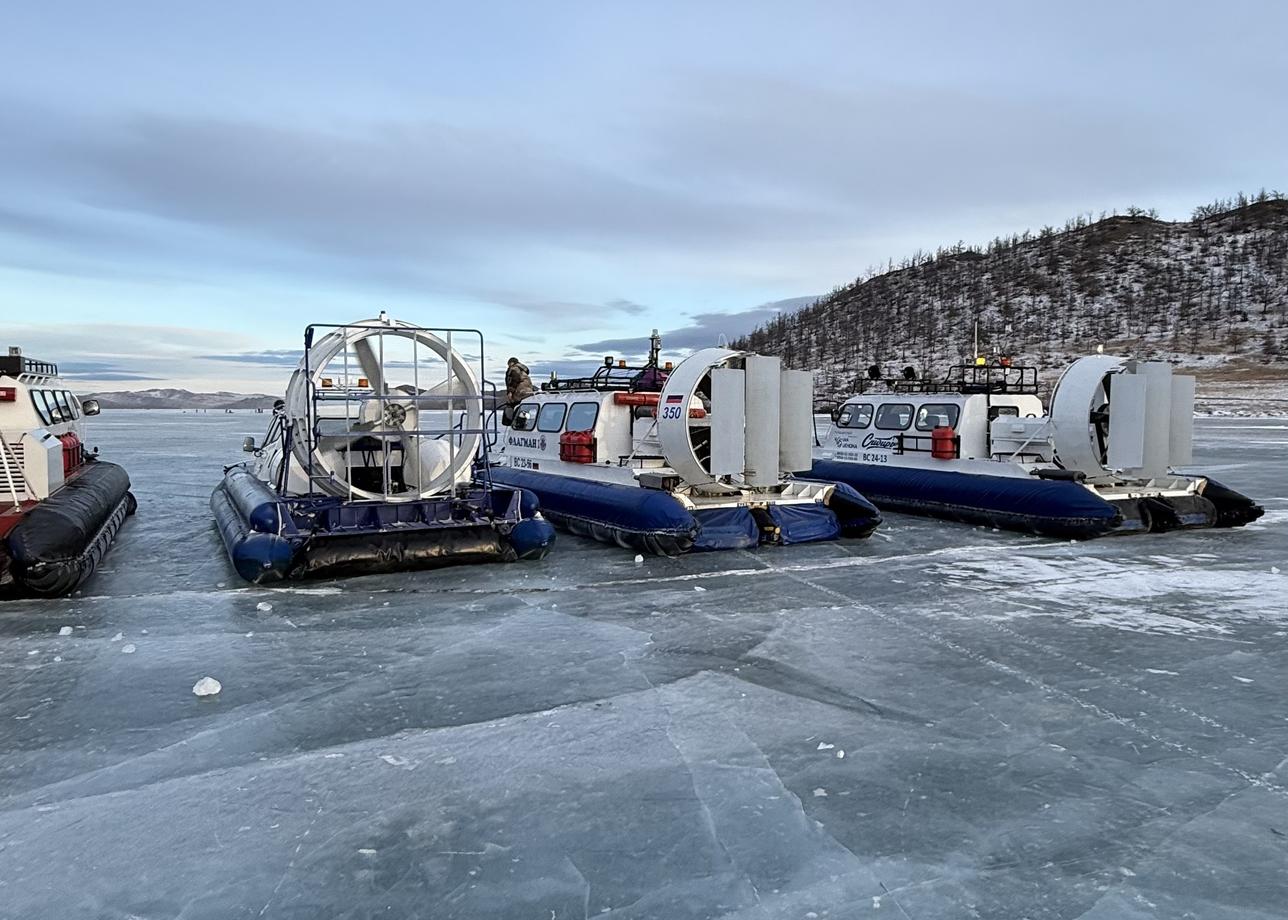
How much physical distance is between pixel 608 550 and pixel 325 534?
286cm

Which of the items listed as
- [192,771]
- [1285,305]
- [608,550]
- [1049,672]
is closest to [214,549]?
[608,550]

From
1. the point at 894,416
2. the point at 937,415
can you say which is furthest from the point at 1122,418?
the point at 894,416

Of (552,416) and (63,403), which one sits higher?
(63,403)

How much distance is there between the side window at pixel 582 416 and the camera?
10.5 metres

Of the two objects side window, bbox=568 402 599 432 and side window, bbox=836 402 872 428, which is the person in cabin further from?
side window, bbox=836 402 872 428

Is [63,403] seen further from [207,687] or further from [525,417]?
[207,687]

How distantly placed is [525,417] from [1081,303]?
5851 cm

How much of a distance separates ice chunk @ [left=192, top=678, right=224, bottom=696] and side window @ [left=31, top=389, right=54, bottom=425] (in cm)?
501

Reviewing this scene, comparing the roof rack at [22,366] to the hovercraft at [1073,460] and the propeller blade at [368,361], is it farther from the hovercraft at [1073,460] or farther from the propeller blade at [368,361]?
the hovercraft at [1073,460]

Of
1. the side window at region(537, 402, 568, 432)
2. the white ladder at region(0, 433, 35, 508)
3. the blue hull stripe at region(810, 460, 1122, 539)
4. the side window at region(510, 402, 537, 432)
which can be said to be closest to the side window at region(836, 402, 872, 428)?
the blue hull stripe at region(810, 460, 1122, 539)

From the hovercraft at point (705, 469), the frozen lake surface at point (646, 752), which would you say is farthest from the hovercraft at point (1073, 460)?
the frozen lake surface at point (646, 752)

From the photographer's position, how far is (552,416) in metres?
11.5

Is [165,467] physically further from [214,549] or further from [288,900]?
[288,900]

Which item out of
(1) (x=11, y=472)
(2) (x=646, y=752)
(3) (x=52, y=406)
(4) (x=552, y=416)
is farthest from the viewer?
(4) (x=552, y=416)
